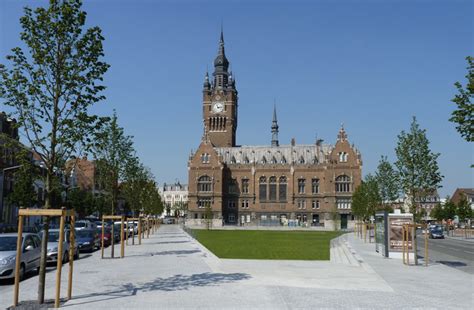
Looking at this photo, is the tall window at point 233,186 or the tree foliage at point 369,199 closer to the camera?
the tree foliage at point 369,199

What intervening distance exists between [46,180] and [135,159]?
67.1ft

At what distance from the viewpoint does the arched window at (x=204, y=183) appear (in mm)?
94287

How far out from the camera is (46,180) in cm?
1252

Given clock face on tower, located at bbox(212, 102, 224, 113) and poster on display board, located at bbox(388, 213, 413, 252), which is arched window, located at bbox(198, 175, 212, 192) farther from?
poster on display board, located at bbox(388, 213, 413, 252)

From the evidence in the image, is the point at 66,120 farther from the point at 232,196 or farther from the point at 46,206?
the point at 232,196

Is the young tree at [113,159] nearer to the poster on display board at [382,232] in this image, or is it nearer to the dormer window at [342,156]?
the poster on display board at [382,232]

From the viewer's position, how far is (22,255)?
16.5m

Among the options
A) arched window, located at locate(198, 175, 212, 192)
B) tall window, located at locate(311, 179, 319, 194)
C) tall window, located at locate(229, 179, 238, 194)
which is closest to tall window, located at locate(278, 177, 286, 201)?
tall window, located at locate(311, 179, 319, 194)

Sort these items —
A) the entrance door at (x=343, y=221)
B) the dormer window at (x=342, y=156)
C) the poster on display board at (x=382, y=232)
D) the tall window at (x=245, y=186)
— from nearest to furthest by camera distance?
the poster on display board at (x=382, y=232) → the entrance door at (x=343, y=221) → the dormer window at (x=342, y=156) → the tall window at (x=245, y=186)

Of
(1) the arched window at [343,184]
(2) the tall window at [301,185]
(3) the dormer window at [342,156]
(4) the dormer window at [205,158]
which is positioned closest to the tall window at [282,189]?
(2) the tall window at [301,185]

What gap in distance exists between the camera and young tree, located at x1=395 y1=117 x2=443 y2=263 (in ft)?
78.8

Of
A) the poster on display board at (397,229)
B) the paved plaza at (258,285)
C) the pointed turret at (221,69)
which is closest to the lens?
A: the paved plaza at (258,285)

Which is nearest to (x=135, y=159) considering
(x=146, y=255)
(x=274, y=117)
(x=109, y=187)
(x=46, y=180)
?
(x=109, y=187)

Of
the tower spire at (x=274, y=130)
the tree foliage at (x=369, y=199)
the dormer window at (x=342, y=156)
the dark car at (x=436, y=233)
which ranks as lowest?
the dark car at (x=436, y=233)
